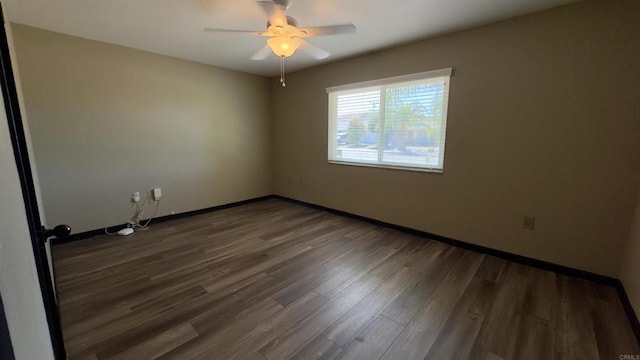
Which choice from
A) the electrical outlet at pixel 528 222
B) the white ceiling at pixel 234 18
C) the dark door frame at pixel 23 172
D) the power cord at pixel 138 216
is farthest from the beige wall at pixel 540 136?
the power cord at pixel 138 216

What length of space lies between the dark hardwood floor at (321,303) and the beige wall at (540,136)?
369mm

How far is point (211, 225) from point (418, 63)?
3469 mm

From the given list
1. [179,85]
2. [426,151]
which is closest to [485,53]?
[426,151]

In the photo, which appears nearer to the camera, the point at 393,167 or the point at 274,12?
the point at 274,12

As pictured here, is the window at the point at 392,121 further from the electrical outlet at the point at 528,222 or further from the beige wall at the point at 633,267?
the beige wall at the point at 633,267

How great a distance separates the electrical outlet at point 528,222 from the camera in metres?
2.57

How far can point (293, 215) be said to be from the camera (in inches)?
167

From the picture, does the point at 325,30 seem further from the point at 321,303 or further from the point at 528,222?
the point at 528,222

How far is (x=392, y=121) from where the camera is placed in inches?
139

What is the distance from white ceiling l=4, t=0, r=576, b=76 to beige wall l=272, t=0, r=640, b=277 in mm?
280

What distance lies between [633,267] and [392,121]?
8.28 feet

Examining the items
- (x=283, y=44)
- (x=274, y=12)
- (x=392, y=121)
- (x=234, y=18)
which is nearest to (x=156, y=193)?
(x=234, y=18)

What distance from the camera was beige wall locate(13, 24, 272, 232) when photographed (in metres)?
2.89

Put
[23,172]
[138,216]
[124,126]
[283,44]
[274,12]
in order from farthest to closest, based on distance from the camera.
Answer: [138,216]
[124,126]
[283,44]
[274,12]
[23,172]
